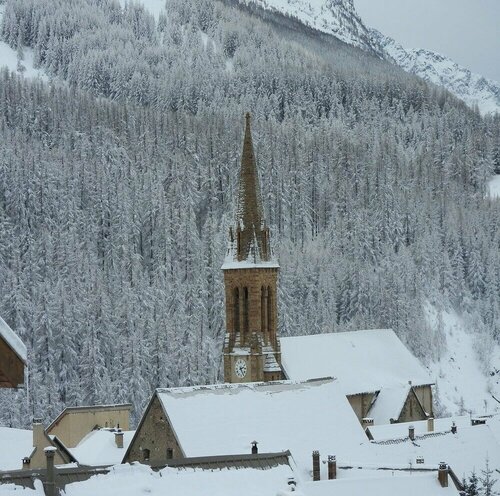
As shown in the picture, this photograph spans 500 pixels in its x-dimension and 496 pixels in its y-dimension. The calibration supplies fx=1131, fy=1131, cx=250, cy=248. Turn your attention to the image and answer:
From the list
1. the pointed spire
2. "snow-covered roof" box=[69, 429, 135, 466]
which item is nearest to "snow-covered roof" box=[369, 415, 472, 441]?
the pointed spire

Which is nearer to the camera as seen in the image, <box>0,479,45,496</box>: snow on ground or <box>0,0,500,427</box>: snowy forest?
<box>0,479,45,496</box>: snow on ground

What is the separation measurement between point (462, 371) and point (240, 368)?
71438 millimetres

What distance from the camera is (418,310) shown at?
451ft

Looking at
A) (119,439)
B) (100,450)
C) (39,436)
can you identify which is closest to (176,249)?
(119,439)

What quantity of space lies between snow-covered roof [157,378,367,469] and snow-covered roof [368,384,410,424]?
20411 millimetres

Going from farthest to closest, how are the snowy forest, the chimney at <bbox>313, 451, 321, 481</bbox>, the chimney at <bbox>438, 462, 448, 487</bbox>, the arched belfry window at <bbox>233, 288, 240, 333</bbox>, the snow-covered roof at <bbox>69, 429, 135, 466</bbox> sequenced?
1. the snowy forest
2. the arched belfry window at <bbox>233, 288, 240, 333</bbox>
3. the snow-covered roof at <bbox>69, 429, 135, 466</bbox>
4. the chimney at <bbox>313, 451, 321, 481</bbox>
5. the chimney at <bbox>438, 462, 448, 487</bbox>

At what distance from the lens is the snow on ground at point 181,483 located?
24.2 metres

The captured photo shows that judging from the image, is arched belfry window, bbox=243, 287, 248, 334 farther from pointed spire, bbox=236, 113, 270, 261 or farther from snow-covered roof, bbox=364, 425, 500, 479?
snow-covered roof, bbox=364, 425, 500, 479

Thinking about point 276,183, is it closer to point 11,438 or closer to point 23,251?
point 23,251

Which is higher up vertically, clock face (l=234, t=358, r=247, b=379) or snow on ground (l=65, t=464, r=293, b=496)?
clock face (l=234, t=358, r=247, b=379)

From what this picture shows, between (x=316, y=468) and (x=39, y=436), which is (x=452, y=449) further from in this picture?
(x=39, y=436)

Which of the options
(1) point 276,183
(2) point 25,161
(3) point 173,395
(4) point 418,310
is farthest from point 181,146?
(3) point 173,395

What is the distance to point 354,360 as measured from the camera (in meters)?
73.7

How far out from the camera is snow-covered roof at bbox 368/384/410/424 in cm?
7050
